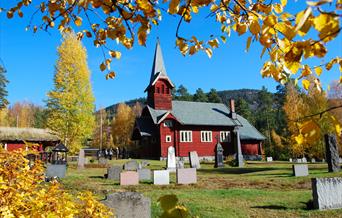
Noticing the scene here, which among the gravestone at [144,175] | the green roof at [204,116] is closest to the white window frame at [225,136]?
the green roof at [204,116]

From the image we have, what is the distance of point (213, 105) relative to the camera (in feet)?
158

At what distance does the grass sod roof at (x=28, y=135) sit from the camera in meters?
34.5

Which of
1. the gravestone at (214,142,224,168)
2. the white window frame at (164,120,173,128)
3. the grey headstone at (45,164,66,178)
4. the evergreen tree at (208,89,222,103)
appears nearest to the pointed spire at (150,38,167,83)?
the white window frame at (164,120,173,128)

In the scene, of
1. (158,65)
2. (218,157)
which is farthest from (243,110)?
(218,157)

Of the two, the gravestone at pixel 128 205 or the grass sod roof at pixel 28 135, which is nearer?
the gravestone at pixel 128 205

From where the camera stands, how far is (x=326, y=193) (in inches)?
353

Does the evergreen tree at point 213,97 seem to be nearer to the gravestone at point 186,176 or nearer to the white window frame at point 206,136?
the white window frame at point 206,136

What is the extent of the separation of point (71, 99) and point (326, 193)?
30573 millimetres

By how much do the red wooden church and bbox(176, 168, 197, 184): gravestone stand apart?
25.6m

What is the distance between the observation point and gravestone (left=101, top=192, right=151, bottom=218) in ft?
23.7

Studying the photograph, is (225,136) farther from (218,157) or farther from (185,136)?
(218,157)

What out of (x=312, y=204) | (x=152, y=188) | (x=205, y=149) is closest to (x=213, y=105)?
(x=205, y=149)

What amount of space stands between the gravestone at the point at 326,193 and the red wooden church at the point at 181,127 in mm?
32665

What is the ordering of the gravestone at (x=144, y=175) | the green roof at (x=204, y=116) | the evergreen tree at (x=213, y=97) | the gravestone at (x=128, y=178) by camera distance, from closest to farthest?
1. the gravestone at (x=128, y=178)
2. the gravestone at (x=144, y=175)
3. the green roof at (x=204, y=116)
4. the evergreen tree at (x=213, y=97)
